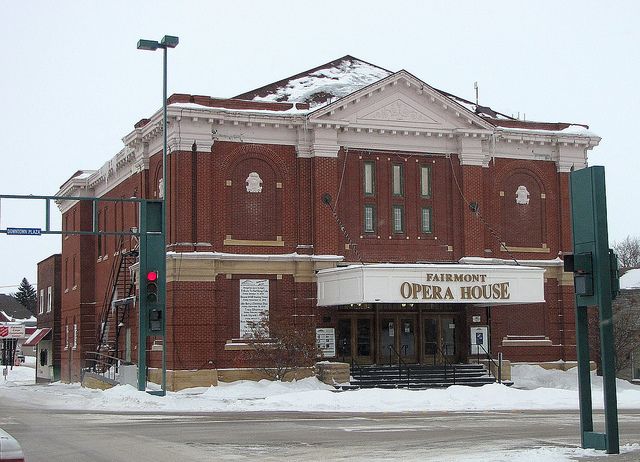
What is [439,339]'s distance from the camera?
43.1 meters

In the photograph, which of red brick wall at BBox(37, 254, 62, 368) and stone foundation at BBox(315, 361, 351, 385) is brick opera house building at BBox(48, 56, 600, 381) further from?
red brick wall at BBox(37, 254, 62, 368)

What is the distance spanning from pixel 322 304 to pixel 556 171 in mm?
13628

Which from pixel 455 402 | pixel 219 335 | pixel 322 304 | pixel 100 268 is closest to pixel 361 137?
pixel 322 304

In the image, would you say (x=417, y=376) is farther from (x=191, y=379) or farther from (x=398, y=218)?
(x=191, y=379)

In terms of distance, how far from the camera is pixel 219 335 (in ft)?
132

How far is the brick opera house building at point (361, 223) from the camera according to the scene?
40000 millimetres

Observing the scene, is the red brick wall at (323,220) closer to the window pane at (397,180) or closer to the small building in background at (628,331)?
the window pane at (397,180)

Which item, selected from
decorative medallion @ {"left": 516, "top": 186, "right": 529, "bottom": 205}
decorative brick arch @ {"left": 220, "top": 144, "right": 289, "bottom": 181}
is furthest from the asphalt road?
decorative medallion @ {"left": 516, "top": 186, "right": 529, "bottom": 205}

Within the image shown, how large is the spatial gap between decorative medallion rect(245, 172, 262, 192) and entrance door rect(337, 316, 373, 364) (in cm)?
658

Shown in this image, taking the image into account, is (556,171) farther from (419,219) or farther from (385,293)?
(385,293)

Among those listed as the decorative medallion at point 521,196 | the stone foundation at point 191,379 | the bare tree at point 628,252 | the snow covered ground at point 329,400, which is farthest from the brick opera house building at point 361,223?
the bare tree at point 628,252

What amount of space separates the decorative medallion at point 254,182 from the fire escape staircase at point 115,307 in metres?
6.77

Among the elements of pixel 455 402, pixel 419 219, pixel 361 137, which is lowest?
pixel 455 402

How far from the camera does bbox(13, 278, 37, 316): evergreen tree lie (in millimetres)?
172375
